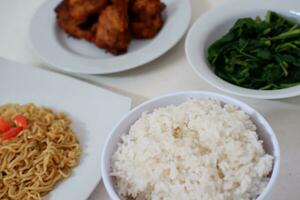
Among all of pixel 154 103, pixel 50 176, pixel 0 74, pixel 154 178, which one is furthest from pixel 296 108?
pixel 0 74

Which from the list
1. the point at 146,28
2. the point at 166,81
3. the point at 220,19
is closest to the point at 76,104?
the point at 166,81

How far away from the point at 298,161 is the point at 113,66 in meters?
0.68

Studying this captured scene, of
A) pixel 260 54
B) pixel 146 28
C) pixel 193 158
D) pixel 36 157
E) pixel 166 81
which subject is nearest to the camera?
pixel 193 158

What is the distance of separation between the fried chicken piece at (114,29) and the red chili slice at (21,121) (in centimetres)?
44

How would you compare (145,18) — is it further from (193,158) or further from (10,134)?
(193,158)

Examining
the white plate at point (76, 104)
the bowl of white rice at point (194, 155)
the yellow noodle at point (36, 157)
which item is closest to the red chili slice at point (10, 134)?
the yellow noodle at point (36, 157)

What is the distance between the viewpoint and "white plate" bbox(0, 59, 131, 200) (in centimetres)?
Answer: 113

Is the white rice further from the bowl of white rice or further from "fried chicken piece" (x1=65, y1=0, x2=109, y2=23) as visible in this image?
"fried chicken piece" (x1=65, y1=0, x2=109, y2=23)

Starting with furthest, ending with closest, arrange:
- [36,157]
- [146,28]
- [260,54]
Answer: [146,28] → [260,54] → [36,157]

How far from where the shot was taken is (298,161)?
1.12 meters

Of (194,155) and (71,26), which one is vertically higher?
(194,155)

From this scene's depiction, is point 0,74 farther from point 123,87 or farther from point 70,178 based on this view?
point 70,178

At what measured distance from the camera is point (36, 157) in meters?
1.23

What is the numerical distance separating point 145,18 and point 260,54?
0.49m
